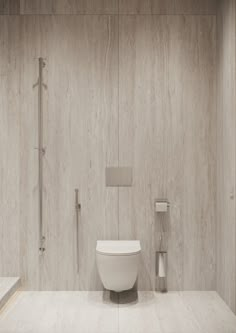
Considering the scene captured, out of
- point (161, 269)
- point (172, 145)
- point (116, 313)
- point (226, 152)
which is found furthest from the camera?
point (172, 145)

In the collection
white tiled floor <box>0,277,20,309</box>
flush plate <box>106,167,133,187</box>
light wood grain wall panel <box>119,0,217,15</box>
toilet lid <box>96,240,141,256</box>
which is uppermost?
light wood grain wall panel <box>119,0,217,15</box>

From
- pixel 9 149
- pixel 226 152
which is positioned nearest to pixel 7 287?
pixel 9 149

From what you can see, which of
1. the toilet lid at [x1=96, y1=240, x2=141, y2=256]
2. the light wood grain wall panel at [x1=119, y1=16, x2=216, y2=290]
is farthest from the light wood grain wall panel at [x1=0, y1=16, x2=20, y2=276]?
the light wood grain wall panel at [x1=119, y1=16, x2=216, y2=290]

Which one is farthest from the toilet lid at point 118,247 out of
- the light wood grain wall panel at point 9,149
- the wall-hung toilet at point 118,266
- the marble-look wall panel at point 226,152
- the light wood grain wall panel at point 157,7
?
the light wood grain wall panel at point 157,7

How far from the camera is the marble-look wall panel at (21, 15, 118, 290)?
10.8ft

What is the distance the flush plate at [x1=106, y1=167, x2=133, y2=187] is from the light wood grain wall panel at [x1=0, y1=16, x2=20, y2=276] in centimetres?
83

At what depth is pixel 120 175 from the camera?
3316 millimetres

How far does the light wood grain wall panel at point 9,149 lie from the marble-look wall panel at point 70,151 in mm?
72

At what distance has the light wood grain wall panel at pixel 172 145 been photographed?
330 centimetres

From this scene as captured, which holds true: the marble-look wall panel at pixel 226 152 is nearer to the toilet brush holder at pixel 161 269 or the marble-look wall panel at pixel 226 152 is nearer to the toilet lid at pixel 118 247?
the toilet brush holder at pixel 161 269

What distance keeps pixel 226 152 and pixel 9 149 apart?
1888 millimetres

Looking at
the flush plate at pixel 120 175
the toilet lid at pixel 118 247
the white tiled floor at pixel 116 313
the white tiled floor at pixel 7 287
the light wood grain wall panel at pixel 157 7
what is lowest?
the white tiled floor at pixel 116 313

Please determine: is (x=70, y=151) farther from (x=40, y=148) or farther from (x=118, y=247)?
(x=118, y=247)

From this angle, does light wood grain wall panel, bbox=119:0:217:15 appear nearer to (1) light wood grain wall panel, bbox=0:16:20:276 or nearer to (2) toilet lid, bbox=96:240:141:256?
(1) light wood grain wall panel, bbox=0:16:20:276
